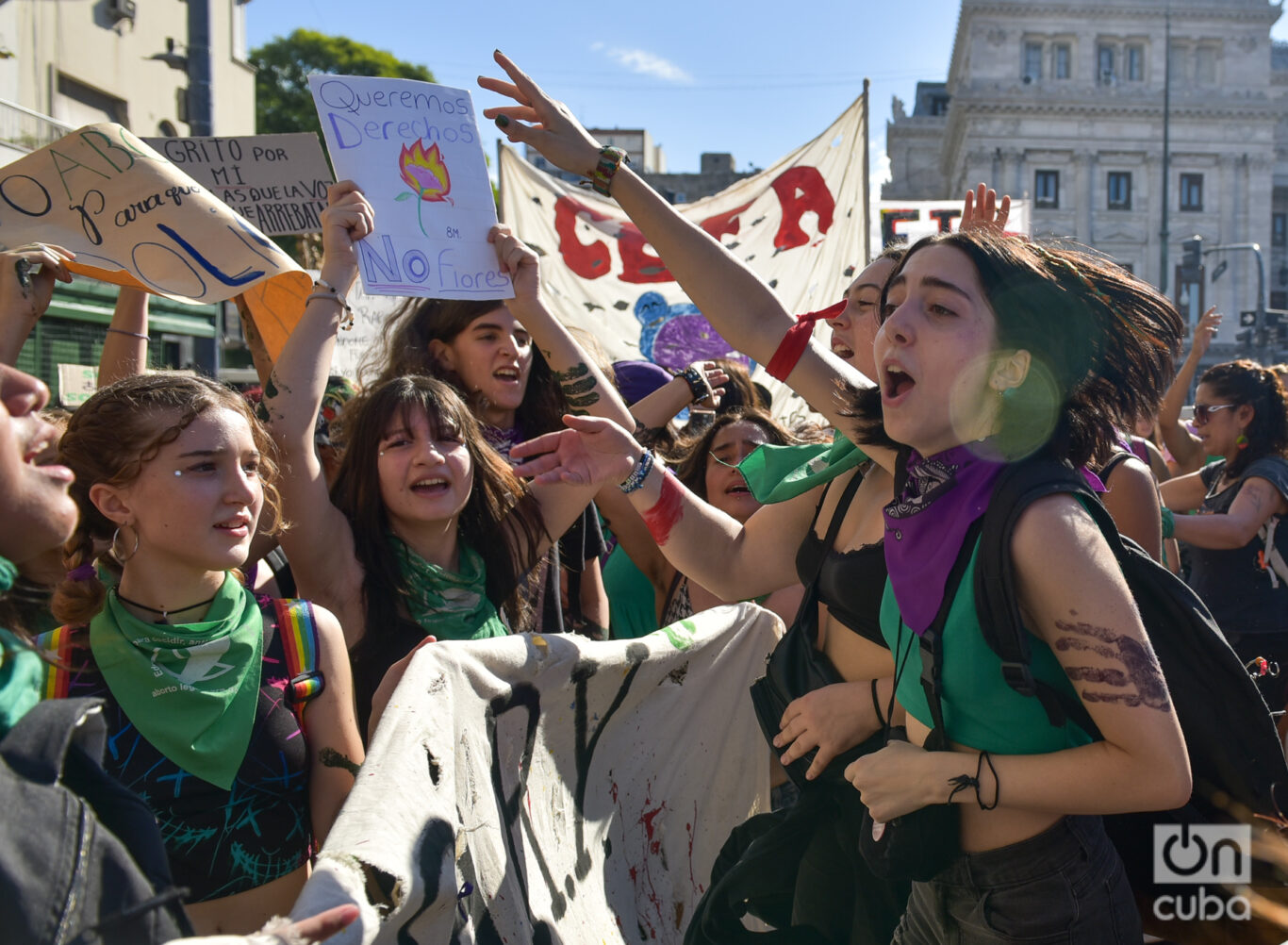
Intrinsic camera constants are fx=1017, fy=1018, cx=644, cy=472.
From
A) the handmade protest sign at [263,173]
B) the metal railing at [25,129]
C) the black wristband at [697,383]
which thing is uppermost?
the metal railing at [25,129]

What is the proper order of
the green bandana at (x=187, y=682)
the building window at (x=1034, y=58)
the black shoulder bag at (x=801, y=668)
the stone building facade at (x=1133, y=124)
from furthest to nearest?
the building window at (x=1034, y=58)
the stone building facade at (x=1133, y=124)
the black shoulder bag at (x=801, y=668)
the green bandana at (x=187, y=682)

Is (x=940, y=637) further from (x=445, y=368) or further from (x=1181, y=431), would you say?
(x=1181, y=431)

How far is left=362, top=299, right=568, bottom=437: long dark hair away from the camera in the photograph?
2990 millimetres

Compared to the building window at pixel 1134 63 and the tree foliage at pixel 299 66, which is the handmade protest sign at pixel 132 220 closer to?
the tree foliage at pixel 299 66

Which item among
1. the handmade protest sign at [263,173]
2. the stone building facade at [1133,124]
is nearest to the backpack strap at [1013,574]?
the handmade protest sign at [263,173]

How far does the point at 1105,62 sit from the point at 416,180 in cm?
5752

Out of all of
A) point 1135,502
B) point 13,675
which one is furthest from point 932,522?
point 1135,502

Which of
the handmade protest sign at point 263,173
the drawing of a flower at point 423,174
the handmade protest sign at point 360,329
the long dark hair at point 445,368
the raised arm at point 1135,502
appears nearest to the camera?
the drawing of a flower at point 423,174

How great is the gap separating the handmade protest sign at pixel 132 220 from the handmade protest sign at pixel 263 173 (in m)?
0.94

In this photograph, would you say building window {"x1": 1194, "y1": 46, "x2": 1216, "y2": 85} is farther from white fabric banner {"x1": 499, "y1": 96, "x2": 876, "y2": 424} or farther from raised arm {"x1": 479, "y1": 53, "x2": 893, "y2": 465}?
raised arm {"x1": 479, "y1": 53, "x2": 893, "y2": 465}

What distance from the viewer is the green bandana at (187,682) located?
5.41ft

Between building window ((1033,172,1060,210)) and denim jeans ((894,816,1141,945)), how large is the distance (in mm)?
51844

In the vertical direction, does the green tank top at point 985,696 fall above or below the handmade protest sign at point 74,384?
below

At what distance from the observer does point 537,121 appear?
230 cm
